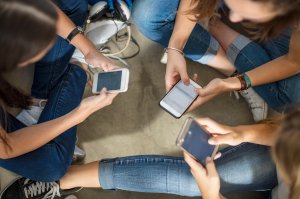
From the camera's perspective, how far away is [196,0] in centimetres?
112

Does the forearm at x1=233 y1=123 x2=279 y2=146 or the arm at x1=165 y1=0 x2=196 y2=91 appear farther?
the arm at x1=165 y1=0 x2=196 y2=91

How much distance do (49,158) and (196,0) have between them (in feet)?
2.09

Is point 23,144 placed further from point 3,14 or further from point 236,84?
point 236,84

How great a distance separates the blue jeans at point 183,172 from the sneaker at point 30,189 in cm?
18

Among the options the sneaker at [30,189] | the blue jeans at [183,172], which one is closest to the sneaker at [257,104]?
the blue jeans at [183,172]

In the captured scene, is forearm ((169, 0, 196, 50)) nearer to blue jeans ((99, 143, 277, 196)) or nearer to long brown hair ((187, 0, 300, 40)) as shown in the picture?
long brown hair ((187, 0, 300, 40))

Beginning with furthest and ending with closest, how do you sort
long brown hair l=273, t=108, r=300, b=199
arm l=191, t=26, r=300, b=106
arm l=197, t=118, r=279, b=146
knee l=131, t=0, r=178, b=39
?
knee l=131, t=0, r=178, b=39 → arm l=191, t=26, r=300, b=106 → arm l=197, t=118, r=279, b=146 → long brown hair l=273, t=108, r=300, b=199

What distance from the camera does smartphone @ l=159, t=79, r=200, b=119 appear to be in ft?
3.76

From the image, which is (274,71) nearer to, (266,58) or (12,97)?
(266,58)

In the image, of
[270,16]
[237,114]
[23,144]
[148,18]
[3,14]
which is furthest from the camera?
[237,114]

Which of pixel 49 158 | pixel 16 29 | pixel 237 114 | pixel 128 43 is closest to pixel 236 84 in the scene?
pixel 237 114

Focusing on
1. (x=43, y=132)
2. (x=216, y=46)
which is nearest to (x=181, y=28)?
(x=216, y=46)

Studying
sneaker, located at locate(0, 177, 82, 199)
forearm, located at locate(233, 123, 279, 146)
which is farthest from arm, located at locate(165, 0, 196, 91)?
sneaker, located at locate(0, 177, 82, 199)

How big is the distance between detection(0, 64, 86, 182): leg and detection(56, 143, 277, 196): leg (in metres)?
0.10
